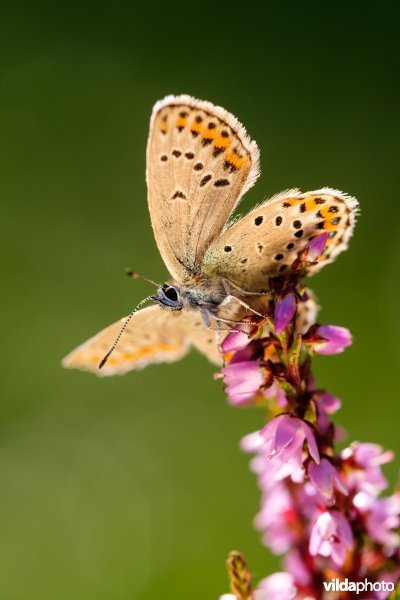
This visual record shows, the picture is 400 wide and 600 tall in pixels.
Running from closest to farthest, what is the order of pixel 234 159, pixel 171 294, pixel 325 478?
1. pixel 325 478
2. pixel 234 159
3. pixel 171 294

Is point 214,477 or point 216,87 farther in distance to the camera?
point 216,87

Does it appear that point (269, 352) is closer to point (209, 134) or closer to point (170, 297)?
point (170, 297)

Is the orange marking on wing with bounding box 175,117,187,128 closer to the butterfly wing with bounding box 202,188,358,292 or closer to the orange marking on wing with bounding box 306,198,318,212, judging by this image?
the butterfly wing with bounding box 202,188,358,292

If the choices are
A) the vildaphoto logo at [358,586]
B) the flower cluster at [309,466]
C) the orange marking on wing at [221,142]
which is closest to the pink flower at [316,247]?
the flower cluster at [309,466]

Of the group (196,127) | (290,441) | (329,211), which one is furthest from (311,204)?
(290,441)

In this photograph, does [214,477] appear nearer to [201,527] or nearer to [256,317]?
[201,527]

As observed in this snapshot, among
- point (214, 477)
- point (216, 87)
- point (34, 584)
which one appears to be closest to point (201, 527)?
point (214, 477)

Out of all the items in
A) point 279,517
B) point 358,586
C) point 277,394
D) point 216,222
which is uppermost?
point 216,222

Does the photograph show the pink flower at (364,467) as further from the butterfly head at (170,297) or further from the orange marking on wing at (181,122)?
the orange marking on wing at (181,122)
